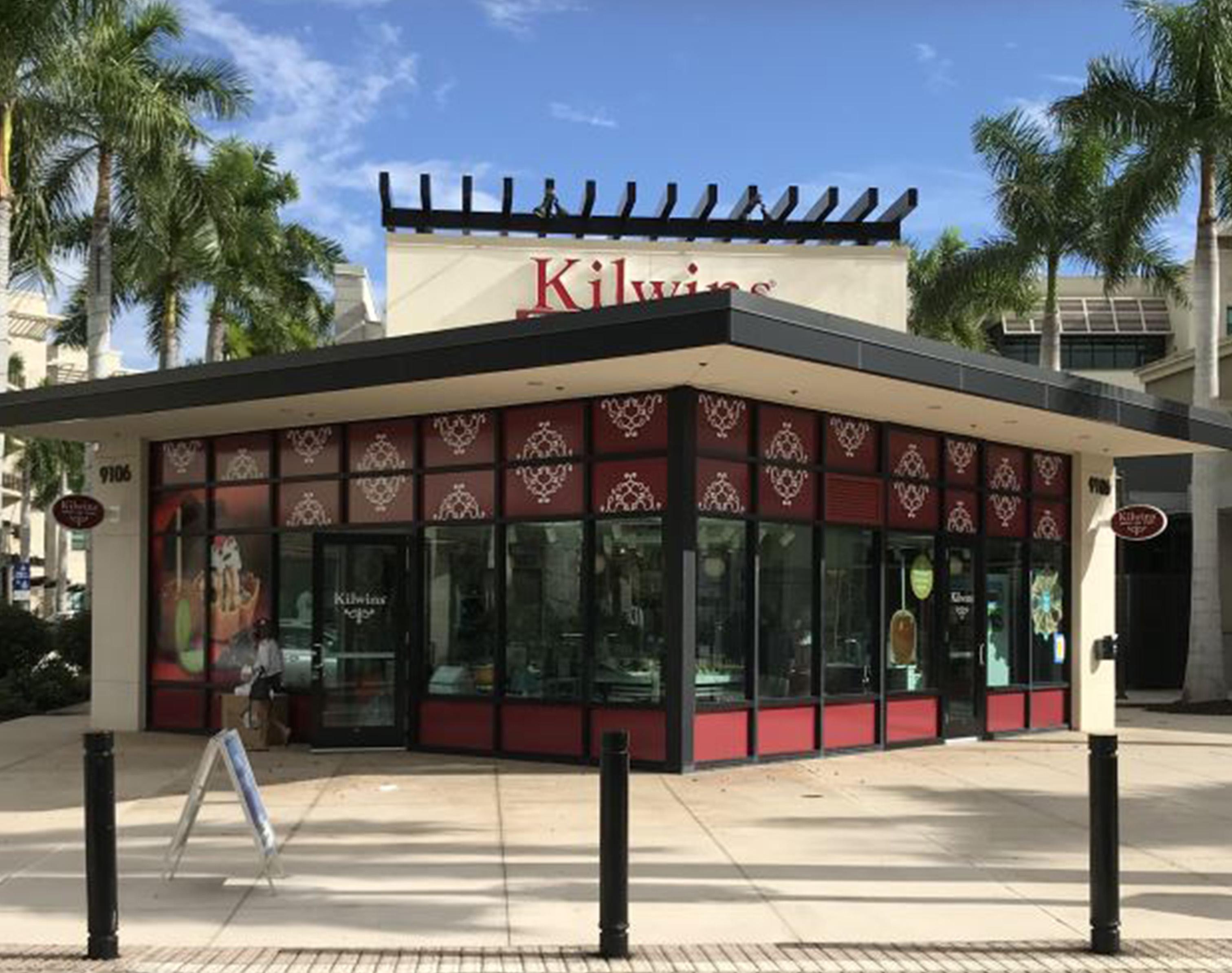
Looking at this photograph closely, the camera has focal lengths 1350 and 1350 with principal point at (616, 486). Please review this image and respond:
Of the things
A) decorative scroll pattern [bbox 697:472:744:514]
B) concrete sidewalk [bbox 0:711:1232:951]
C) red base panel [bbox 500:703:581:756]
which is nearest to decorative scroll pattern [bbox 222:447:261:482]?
concrete sidewalk [bbox 0:711:1232:951]

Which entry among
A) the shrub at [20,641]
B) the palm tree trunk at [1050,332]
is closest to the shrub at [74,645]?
the shrub at [20,641]

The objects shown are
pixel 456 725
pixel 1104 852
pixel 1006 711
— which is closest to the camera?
pixel 1104 852

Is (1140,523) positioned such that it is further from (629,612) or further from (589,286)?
(629,612)

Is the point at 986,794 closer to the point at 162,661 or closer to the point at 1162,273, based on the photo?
the point at 162,661

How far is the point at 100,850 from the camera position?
6.28 meters

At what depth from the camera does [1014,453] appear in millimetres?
16547

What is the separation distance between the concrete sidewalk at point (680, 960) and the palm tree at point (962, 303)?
18.2 m

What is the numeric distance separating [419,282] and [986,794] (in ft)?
27.4

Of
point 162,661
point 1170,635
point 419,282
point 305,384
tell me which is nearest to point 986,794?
point 305,384

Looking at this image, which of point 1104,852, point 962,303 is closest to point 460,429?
point 1104,852

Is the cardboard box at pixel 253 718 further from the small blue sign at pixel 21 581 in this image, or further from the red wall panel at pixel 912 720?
the small blue sign at pixel 21 581

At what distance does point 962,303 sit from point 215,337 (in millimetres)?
18013

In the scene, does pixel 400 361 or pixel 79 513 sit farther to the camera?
pixel 79 513

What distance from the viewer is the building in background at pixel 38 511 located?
6894 centimetres
